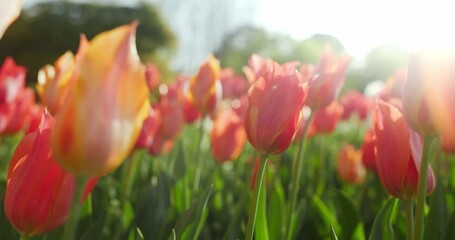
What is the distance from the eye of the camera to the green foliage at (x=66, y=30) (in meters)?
11.2

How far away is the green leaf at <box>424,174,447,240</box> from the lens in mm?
1106

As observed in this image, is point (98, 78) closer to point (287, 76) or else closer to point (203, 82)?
point (287, 76)

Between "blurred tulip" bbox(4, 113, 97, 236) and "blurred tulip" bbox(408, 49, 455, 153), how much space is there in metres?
0.38

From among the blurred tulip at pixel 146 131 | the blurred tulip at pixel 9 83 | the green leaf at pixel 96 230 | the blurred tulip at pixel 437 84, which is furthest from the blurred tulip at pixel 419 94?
the blurred tulip at pixel 9 83

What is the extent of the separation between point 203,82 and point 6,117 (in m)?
0.48

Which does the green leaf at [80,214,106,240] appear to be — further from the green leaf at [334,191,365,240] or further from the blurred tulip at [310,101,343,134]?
the blurred tulip at [310,101,343,134]

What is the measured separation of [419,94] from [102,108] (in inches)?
15.5

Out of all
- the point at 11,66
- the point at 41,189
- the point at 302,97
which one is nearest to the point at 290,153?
the point at 11,66

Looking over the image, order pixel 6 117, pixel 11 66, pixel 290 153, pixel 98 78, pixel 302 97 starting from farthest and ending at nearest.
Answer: pixel 290 153
pixel 11 66
pixel 6 117
pixel 302 97
pixel 98 78

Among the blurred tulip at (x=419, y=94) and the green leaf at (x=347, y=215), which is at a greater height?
the blurred tulip at (x=419, y=94)

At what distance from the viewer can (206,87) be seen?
58.1 inches

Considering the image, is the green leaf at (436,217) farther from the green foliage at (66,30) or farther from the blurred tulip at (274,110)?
the green foliage at (66,30)

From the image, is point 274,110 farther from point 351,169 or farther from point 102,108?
point 351,169

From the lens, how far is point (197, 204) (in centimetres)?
93
